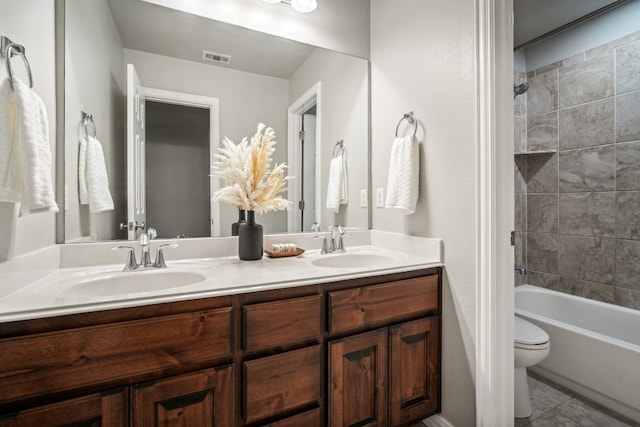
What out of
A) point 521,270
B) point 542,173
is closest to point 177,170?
point 521,270

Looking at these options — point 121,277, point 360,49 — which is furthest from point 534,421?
point 360,49

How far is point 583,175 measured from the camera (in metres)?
2.24

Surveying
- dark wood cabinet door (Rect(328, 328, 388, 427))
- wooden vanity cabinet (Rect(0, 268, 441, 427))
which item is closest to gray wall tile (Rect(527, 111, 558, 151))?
wooden vanity cabinet (Rect(0, 268, 441, 427))

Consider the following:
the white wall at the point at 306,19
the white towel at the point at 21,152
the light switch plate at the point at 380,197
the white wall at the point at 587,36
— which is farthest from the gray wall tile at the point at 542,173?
the white towel at the point at 21,152

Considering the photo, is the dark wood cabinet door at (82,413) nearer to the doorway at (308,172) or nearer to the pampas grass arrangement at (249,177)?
the pampas grass arrangement at (249,177)

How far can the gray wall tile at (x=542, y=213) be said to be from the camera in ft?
7.93

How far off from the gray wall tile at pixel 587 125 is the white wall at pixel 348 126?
169 cm

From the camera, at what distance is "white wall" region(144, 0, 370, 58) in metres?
1.51

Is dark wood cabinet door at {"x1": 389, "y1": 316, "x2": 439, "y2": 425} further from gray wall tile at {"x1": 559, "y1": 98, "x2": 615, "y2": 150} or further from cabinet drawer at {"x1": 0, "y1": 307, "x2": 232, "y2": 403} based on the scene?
gray wall tile at {"x1": 559, "y1": 98, "x2": 615, "y2": 150}

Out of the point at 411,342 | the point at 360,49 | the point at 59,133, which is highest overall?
the point at 360,49

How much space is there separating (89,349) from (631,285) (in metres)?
2.99

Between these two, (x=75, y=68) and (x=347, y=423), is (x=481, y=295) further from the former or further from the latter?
(x=75, y=68)

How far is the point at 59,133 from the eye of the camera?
122cm

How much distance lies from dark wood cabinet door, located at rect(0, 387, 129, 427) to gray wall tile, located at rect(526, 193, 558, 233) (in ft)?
9.73
